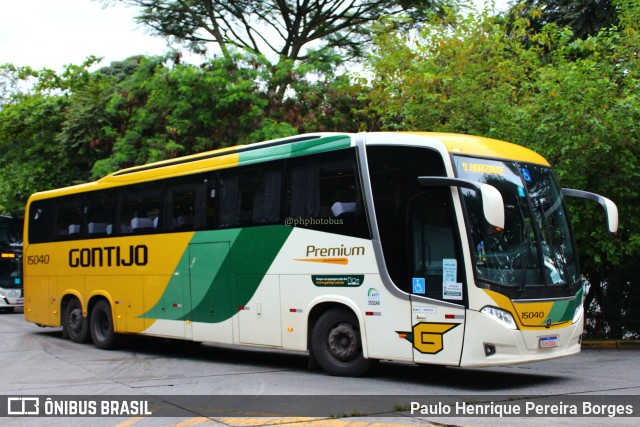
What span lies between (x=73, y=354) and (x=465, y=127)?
9238 mm

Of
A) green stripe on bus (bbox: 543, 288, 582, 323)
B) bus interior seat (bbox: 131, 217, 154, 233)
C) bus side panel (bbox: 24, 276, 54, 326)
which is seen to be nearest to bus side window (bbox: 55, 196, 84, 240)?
bus side panel (bbox: 24, 276, 54, 326)

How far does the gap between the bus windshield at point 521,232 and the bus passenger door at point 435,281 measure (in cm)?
30

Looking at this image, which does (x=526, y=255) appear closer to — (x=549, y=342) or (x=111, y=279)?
(x=549, y=342)

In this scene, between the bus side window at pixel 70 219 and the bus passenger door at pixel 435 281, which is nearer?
the bus passenger door at pixel 435 281

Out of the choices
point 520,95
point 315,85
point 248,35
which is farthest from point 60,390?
point 248,35

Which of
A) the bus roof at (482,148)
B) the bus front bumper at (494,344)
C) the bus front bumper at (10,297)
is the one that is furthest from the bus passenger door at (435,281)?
the bus front bumper at (10,297)

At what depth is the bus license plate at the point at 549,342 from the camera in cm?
997

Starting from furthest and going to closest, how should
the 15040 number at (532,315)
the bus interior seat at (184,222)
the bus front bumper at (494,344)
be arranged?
1. the bus interior seat at (184,222)
2. the 15040 number at (532,315)
3. the bus front bumper at (494,344)

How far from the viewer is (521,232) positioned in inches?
398

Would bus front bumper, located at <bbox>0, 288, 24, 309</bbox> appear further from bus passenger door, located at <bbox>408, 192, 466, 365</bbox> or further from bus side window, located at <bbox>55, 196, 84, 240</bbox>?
bus passenger door, located at <bbox>408, 192, 466, 365</bbox>

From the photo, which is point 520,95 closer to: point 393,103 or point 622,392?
point 393,103

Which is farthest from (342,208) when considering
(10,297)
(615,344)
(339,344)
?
(10,297)

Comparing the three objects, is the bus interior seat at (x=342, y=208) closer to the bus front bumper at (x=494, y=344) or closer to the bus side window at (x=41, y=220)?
the bus front bumper at (x=494, y=344)

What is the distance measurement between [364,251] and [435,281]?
1184 mm
